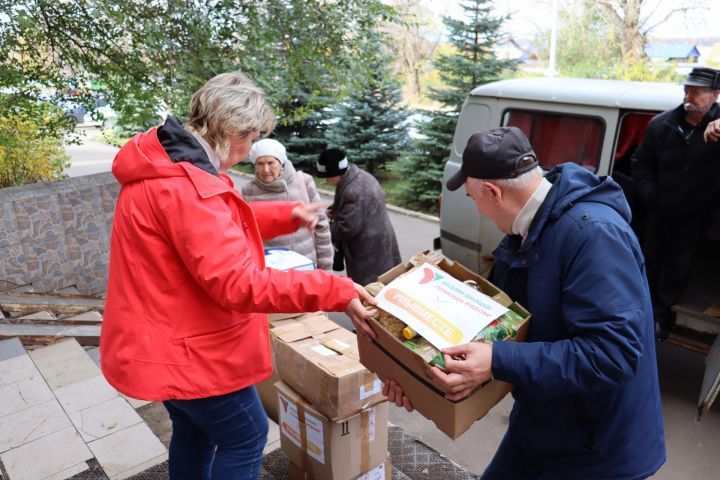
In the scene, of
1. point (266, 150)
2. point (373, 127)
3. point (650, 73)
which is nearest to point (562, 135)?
point (266, 150)

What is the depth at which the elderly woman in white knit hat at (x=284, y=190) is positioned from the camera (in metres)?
4.13

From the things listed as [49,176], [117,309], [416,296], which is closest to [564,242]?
[416,296]

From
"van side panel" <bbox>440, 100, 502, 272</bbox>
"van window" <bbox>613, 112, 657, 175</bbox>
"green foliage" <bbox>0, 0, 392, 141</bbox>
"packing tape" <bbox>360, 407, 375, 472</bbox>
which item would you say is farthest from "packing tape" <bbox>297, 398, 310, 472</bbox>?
"green foliage" <bbox>0, 0, 392, 141</bbox>

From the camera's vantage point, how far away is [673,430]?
382cm

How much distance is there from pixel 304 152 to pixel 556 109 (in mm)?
9726

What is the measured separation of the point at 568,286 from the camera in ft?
4.95

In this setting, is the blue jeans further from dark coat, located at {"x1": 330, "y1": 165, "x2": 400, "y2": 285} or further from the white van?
the white van

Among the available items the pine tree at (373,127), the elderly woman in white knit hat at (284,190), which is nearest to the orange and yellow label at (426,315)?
the elderly woman in white knit hat at (284,190)

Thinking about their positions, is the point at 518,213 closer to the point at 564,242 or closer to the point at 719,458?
the point at 564,242

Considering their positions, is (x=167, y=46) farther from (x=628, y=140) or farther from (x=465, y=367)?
(x=465, y=367)

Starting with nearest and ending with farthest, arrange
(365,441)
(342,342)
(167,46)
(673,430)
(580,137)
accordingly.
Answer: (365,441) < (342,342) < (673,430) < (580,137) < (167,46)

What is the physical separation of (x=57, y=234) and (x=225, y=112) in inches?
163

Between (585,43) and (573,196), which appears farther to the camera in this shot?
(585,43)

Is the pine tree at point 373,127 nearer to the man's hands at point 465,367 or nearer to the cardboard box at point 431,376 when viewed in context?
the cardboard box at point 431,376
